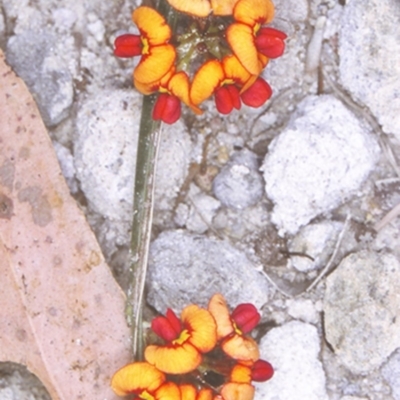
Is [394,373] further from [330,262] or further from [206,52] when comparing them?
[206,52]

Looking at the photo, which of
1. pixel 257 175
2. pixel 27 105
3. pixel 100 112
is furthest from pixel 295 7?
pixel 27 105

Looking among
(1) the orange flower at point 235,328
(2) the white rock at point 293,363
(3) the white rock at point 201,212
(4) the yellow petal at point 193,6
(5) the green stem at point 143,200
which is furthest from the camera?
(3) the white rock at point 201,212

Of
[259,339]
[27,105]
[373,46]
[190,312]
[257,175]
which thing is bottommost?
[259,339]

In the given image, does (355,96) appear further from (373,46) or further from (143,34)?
(143,34)

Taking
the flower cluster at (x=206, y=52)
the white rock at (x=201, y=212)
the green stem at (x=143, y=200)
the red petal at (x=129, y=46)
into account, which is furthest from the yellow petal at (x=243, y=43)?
the white rock at (x=201, y=212)

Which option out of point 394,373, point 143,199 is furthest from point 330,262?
point 143,199

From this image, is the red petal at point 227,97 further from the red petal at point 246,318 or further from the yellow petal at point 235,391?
the yellow petal at point 235,391

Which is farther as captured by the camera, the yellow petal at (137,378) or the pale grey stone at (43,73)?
the pale grey stone at (43,73)
